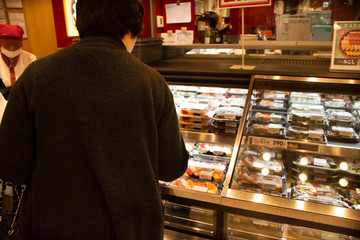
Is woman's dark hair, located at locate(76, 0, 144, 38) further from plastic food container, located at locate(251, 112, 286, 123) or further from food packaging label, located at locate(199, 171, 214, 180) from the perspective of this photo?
plastic food container, located at locate(251, 112, 286, 123)

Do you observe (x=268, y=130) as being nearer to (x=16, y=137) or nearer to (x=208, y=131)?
(x=208, y=131)

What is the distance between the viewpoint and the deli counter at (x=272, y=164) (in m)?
1.61

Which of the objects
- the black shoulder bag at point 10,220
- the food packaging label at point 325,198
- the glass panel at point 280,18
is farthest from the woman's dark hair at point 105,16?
the glass panel at point 280,18

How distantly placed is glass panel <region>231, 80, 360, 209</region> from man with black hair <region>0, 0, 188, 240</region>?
886 millimetres

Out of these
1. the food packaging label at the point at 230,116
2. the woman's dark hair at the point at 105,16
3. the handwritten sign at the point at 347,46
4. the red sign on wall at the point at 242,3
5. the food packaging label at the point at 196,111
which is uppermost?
the red sign on wall at the point at 242,3

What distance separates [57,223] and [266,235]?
1.41 metres

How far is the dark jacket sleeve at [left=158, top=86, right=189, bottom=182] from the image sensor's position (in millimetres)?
1166

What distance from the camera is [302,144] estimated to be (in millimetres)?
1819

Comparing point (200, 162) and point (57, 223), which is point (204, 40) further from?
point (57, 223)

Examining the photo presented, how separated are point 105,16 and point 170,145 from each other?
59 cm

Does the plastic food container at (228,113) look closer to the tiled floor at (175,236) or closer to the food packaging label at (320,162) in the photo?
the food packaging label at (320,162)

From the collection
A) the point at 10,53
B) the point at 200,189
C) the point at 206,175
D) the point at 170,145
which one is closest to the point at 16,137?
the point at 170,145

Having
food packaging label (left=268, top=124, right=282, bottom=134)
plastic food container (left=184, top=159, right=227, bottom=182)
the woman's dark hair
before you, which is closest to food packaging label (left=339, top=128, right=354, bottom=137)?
food packaging label (left=268, top=124, right=282, bottom=134)

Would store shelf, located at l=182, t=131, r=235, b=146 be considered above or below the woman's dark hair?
below
